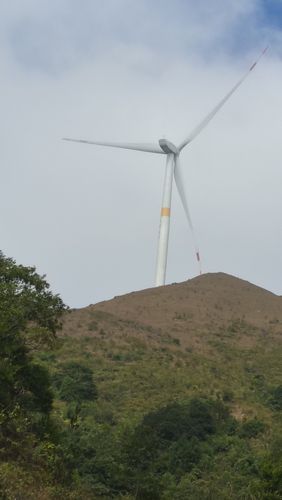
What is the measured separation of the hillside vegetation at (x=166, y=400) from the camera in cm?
3238

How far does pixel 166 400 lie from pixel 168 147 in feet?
104

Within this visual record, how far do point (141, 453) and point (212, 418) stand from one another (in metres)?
15.0

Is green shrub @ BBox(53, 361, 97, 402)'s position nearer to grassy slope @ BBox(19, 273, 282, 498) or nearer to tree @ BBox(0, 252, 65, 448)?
grassy slope @ BBox(19, 273, 282, 498)

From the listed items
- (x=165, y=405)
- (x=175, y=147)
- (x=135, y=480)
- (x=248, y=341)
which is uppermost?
(x=175, y=147)

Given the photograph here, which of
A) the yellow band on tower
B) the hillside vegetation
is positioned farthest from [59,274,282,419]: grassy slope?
the yellow band on tower

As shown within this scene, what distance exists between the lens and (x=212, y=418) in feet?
170

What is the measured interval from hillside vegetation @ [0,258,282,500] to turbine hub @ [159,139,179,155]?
60.6 ft

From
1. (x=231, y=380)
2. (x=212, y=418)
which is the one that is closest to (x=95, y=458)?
(x=212, y=418)

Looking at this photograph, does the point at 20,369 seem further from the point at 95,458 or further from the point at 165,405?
the point at 165,405

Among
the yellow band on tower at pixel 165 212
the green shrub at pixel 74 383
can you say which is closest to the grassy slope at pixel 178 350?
the green shrub at pixel 74 383

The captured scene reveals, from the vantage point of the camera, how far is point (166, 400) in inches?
2181

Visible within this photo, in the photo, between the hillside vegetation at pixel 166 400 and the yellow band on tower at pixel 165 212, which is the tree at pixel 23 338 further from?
the yellow band on tower at pixel 165 212

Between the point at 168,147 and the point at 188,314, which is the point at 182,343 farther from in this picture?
the point at 168,147

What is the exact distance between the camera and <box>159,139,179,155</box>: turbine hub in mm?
78000
